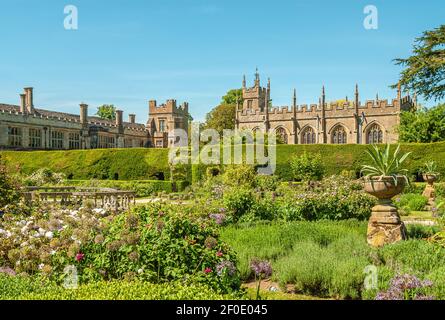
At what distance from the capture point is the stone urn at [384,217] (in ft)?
27.4

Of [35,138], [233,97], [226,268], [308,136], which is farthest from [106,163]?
[233,97]

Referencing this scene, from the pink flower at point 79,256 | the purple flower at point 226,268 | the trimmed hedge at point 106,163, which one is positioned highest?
the trimmed hedge at point 106,163

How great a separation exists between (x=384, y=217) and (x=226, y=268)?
15.7 ft

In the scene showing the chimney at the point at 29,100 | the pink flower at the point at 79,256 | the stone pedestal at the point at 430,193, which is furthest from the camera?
the chimney at the point at 29,100

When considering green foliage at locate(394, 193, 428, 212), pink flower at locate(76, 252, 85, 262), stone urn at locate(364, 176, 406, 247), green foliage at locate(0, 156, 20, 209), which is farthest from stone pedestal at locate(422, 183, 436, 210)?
pink flower at locate(76, 252, 85, 262)

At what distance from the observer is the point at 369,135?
4488cm

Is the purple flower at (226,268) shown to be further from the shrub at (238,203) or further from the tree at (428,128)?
Result: the tree at (428,128)

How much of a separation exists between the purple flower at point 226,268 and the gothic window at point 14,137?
38172mm

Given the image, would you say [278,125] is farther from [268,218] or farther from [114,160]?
[268,218]

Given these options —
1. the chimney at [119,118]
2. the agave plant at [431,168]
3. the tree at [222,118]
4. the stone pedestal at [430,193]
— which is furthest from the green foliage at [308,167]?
the tree at [222,118]

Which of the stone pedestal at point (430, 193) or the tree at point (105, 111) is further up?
the tree at point (105, 111)

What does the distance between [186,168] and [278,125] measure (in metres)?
22.1

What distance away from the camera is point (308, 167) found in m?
24.9
